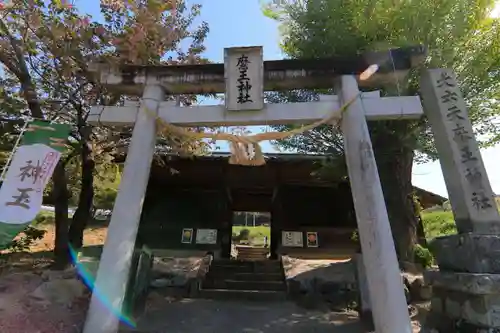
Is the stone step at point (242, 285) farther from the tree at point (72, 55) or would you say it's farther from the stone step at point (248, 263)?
the tree at point (72, 55)

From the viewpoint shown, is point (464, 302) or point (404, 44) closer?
point (464, 302)

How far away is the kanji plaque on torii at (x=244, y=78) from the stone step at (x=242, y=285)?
20.0ft

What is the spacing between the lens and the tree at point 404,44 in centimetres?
705

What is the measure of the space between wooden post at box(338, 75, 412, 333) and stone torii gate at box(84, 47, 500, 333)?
0.01 meters

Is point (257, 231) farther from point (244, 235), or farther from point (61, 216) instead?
point (61, 216)

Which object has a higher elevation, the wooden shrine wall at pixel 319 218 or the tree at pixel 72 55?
the tree at pixel 72 55

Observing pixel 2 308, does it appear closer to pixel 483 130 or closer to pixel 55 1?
pixel 55 1

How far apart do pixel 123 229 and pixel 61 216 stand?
12.7ft

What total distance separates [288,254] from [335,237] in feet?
6.45

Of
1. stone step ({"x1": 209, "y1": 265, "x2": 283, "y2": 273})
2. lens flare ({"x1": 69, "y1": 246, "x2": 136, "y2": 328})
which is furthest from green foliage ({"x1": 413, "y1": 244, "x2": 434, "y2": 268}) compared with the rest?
lens flare ({"x1": 69, "y1": 246, "x2": 136, "y2": 328})

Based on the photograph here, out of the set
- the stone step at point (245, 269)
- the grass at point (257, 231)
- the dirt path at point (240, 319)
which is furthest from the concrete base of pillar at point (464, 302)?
the grass at point (257, 231)

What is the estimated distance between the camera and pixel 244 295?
904 centimetres

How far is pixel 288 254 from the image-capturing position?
12.4m

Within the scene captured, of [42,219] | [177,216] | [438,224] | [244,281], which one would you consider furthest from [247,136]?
[438,224]
